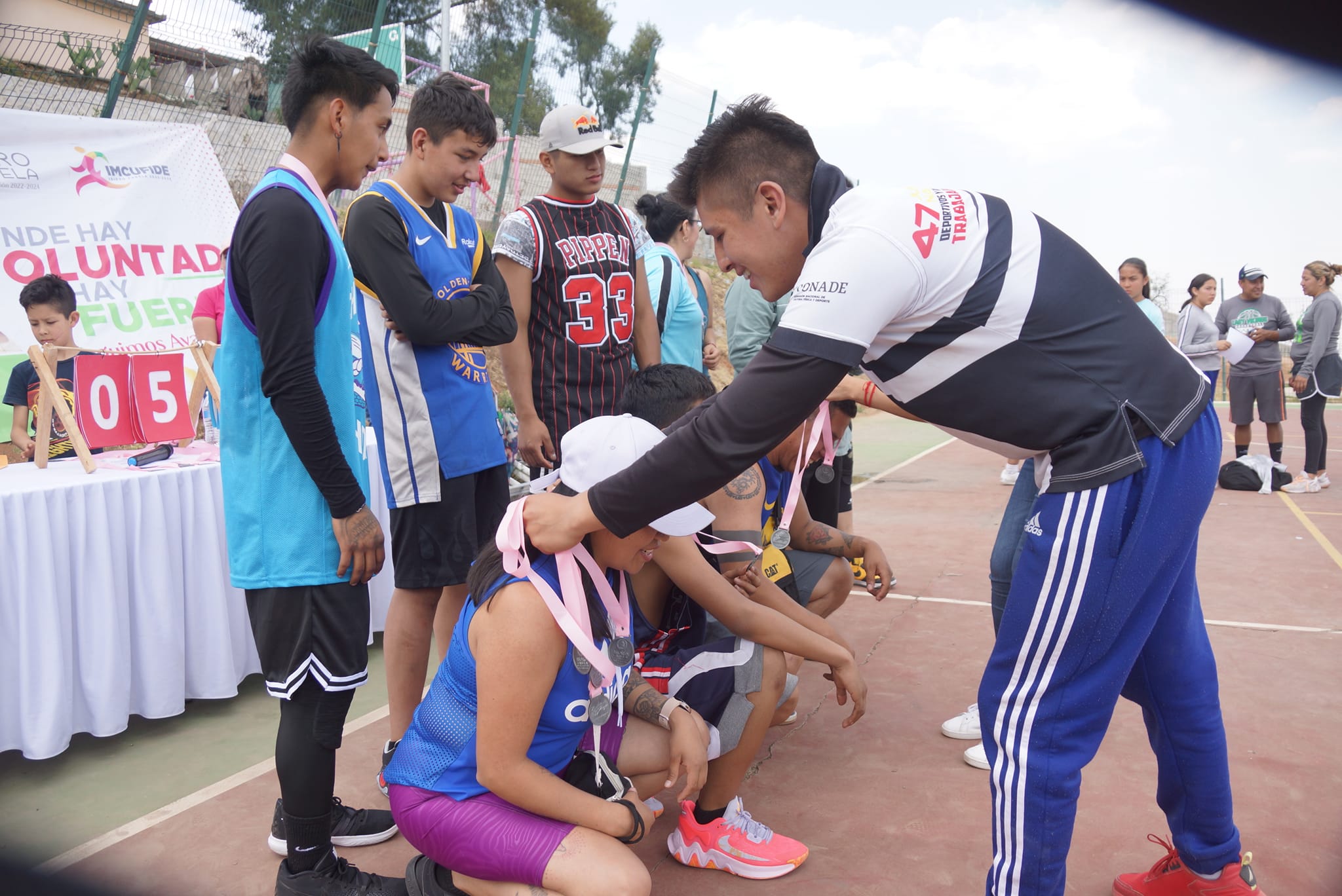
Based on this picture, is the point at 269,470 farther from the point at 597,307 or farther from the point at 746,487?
the point at 597,307

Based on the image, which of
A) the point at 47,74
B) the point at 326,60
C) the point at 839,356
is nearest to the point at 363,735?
the point at 326,60

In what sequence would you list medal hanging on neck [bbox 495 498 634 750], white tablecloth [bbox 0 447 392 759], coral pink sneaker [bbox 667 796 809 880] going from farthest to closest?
white tablecloth [bbox 0 447 392 759], coral pink sneaker [bbox 667 796 809 880], medal hanging on neck [bbox 495 498 634 750]

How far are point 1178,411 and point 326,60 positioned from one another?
2014 mm

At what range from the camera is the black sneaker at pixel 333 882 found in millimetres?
2109

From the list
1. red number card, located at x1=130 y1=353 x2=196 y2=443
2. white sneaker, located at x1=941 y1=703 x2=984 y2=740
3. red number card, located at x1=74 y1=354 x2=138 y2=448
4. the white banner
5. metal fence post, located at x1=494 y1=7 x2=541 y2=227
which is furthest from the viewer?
metal fence post, located at x1=494 y1=7 x2=541 y2=227

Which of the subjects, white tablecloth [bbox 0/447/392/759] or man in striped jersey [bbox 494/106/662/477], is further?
man in striped jersey [bbox 494/106/662/477]

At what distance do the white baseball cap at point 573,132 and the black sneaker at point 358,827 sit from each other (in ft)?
7.32

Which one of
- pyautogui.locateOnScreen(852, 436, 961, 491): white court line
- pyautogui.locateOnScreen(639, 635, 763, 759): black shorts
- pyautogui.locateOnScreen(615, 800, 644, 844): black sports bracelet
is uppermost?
pyautogui.locateOnScreen(639, 635, 763, 759): black shorts

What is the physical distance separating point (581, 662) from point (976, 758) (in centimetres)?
165

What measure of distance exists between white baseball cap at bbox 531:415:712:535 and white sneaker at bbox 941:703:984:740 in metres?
1.79

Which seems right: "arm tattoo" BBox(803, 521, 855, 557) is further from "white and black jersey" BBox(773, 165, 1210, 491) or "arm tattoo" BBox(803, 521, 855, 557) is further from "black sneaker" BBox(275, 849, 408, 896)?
"black sneaker" BBox(275, 849, 408, 896)

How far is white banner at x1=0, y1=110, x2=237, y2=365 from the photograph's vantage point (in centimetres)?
541

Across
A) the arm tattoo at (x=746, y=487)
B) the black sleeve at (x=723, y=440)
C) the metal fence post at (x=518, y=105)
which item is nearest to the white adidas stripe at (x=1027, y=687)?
the black sleeve at (x=723, y=440)

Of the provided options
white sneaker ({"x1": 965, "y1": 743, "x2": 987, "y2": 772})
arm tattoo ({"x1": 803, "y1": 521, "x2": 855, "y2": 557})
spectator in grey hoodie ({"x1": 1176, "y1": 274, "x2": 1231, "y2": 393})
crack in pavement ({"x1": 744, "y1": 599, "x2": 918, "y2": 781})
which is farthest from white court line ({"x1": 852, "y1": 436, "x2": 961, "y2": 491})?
white sneaker ({"x1": 965, "y1": 743, "x2": 987, "y2": 772})
